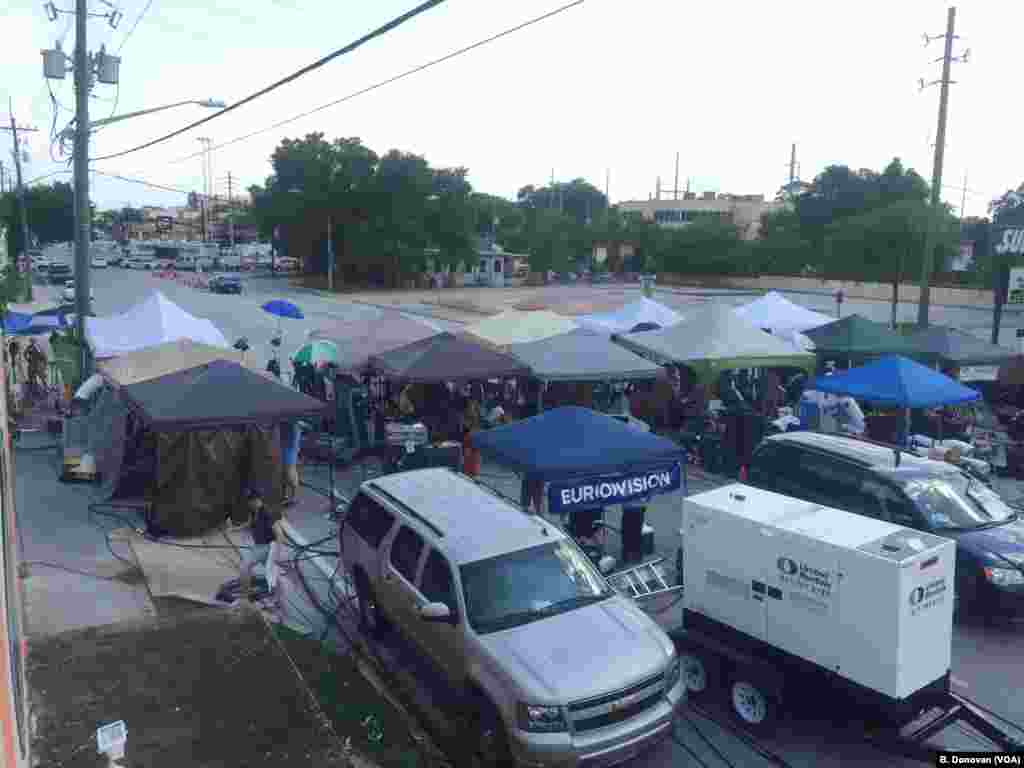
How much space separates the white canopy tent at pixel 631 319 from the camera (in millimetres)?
22906

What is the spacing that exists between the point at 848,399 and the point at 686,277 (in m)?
64.1

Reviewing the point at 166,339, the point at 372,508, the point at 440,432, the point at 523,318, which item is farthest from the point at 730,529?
the point at 166,339

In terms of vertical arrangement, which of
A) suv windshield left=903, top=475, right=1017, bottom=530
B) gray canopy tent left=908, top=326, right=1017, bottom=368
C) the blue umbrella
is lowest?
suv windshield left=903, top=475, right=1017, bottom=530

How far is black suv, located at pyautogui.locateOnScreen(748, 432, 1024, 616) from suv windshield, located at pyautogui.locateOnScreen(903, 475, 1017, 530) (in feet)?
0.03

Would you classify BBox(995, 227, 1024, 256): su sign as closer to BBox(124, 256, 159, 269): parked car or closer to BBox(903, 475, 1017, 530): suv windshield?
BBox(903, 475, 1017, 530): suv windshield

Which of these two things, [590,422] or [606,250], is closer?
[590,422]

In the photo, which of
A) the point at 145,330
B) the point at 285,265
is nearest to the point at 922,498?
the point at 145,330

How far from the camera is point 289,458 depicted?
527 inches

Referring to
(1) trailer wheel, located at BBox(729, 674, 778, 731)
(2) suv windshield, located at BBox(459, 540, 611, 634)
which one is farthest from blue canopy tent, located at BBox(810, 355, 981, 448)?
(2) suv windshield, located at BBox(459, 540, 611, 634)

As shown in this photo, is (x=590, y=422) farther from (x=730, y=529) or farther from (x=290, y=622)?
(x=290, y=622)

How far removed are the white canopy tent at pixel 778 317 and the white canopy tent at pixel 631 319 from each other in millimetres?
1972

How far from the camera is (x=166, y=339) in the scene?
1727cm

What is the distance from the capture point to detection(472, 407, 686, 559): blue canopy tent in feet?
30.8

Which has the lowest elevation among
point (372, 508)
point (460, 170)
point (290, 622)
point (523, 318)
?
point (290, 622)
